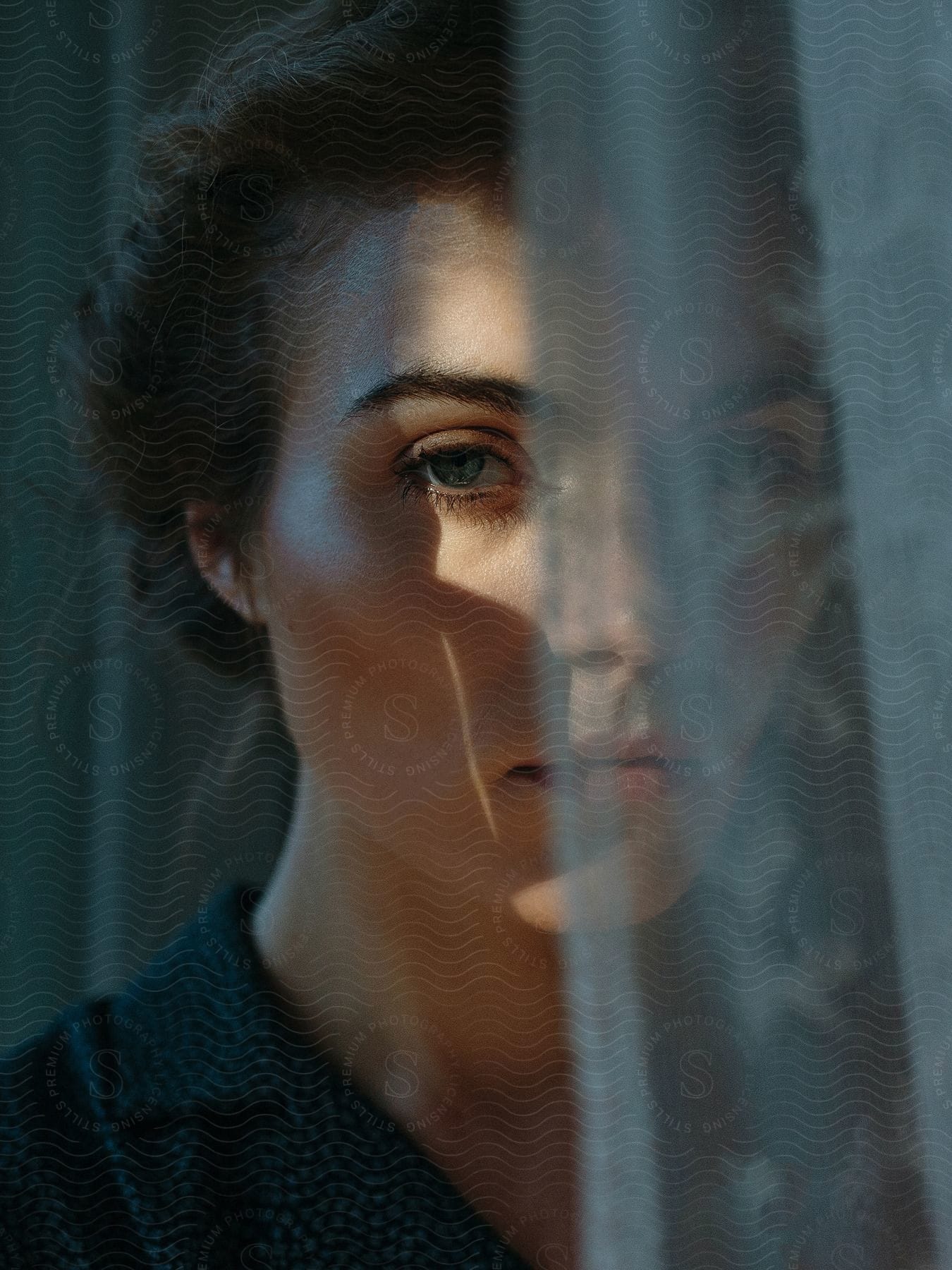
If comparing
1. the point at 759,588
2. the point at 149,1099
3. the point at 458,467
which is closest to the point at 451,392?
the point at 458,467

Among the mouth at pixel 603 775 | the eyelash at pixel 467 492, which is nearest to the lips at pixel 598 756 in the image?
the mouth at pixel 603 775

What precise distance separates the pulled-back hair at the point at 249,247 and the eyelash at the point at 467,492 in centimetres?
11

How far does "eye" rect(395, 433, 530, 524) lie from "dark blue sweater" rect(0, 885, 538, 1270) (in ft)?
1.09

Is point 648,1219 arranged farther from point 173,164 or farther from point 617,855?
point 173,164

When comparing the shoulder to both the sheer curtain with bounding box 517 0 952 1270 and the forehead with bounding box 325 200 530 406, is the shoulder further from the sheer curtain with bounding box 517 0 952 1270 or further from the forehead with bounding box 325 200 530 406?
the forehead with bounding box 325 200 530 406

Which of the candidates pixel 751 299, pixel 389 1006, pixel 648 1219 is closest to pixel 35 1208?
pixel 389 1006

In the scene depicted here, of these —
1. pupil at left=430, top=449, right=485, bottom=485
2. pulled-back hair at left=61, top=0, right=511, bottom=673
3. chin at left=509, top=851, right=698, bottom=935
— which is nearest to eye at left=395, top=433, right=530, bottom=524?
pupil at left=430, top=449, right=485, bottom=485

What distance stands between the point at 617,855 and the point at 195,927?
12.7 inches

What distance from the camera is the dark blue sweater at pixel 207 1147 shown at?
2.92 ft

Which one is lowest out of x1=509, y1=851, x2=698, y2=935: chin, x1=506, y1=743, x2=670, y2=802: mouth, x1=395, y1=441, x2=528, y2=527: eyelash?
x1=509, y1=851, x2=698, y2=935: chin

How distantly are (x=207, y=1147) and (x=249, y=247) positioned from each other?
0.67 meters

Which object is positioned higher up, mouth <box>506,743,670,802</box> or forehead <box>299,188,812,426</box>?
forehead <box>299,188,812,426</box>

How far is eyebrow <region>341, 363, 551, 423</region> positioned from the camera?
92 cm

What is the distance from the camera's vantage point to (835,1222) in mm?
915
